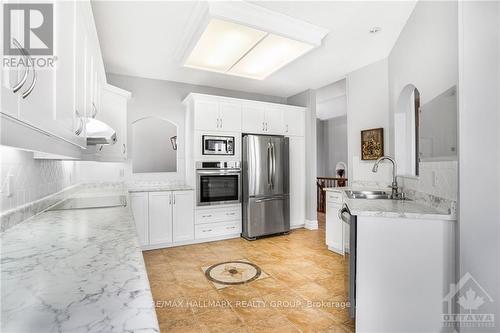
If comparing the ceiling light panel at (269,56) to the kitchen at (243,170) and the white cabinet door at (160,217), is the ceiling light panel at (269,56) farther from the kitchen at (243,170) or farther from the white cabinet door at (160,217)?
the white cabinet door at (160,217)

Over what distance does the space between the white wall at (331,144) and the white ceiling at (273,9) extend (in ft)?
16.4

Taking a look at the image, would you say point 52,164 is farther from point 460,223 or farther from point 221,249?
point 460,223

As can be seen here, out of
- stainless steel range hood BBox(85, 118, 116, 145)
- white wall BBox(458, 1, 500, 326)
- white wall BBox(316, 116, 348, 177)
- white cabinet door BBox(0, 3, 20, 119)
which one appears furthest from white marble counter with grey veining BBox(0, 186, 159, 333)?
white wall BBox(316, 116, 348, 177)

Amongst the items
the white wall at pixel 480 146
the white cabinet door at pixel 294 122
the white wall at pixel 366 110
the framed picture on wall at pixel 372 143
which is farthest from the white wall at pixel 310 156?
the white wall at pixel 480 146

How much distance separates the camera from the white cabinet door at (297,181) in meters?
4.50

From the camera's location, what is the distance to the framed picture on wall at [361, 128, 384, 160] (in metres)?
3.20

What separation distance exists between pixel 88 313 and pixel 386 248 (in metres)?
1.70

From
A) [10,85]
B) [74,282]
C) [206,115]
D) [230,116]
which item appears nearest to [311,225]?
[230,116]

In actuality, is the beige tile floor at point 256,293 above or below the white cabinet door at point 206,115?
below

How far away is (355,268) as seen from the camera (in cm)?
171

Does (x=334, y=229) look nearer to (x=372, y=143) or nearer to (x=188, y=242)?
(x=372, y=143)

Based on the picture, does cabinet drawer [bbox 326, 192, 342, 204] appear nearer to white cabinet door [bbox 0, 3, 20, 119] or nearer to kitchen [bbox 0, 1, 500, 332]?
kitchen [bbox 0, 1, 500, 332]

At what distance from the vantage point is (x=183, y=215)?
145 inches

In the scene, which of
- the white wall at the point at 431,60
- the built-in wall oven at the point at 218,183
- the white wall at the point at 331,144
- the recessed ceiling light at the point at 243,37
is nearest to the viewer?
the white wall at the point at 431,60
